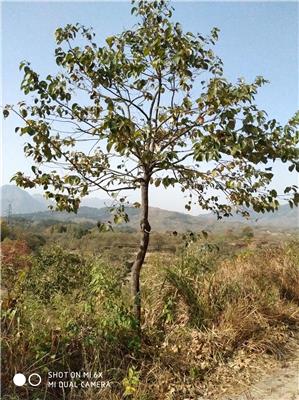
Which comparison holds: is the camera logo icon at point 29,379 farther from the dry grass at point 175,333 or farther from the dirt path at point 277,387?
the dirt path at point 277,387

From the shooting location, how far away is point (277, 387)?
3.82 m

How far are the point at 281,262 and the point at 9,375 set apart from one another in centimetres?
472

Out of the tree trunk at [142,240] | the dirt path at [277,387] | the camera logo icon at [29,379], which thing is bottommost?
the dirt path at [277,387]

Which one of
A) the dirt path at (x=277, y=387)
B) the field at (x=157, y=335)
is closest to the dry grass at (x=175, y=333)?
the field at (x=157, y=335)

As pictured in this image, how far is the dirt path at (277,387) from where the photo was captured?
3668 mm

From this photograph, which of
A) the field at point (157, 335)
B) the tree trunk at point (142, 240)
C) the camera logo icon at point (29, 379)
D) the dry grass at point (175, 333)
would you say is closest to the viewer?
the camera logo icon at point (29, 379)

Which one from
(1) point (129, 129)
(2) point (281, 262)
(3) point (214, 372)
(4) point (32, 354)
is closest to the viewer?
(1) point (129, 129)

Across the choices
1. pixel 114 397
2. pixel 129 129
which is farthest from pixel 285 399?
pixel 129 129

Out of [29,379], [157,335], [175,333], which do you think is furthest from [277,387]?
[29,379]

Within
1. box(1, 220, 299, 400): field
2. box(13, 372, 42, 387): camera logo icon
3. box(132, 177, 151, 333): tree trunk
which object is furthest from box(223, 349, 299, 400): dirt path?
box(13, 372, 42, 387): camera logo icon

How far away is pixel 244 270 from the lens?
6.28 meters

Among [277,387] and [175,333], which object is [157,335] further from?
[277,387]

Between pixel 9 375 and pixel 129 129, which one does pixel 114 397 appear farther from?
pixel 129 129

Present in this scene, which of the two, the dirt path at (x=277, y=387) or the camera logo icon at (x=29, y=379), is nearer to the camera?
the camera logo icon at (x=29, y=379)
